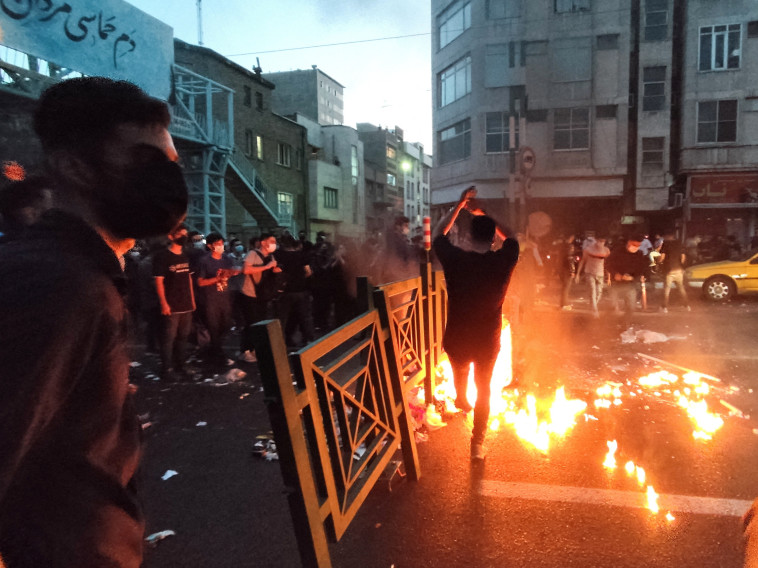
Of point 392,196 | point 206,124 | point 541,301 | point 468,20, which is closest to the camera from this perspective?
point 541,301

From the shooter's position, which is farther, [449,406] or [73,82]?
[449,406]

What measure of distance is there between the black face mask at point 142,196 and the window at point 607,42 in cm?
3167

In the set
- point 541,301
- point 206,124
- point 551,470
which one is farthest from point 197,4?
point 551,470

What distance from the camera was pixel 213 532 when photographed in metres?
3.34

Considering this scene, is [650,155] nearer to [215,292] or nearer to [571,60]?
[571,60]

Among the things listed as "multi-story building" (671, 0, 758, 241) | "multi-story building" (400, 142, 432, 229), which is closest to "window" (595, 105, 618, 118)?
"multi-story building" (671, 0, 758, 241)

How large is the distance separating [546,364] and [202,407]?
15.9 ft

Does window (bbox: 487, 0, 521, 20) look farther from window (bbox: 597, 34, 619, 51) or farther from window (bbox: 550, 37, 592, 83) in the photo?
window (bbox: 597, 34, 619, 51)

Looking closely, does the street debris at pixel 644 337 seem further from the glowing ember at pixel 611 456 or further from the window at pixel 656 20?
the window at pixel 656 20

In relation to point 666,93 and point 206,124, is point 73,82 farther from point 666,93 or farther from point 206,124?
point 666,93

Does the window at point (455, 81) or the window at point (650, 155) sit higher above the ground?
the window at point (455, 81)

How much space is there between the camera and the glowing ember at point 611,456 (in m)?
4.17

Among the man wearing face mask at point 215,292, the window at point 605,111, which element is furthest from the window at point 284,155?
the man wearing face mask at point 215,292

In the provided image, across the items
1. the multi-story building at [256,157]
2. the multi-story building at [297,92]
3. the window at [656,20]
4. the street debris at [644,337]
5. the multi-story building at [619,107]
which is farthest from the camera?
the multi-story building at [297,92]
